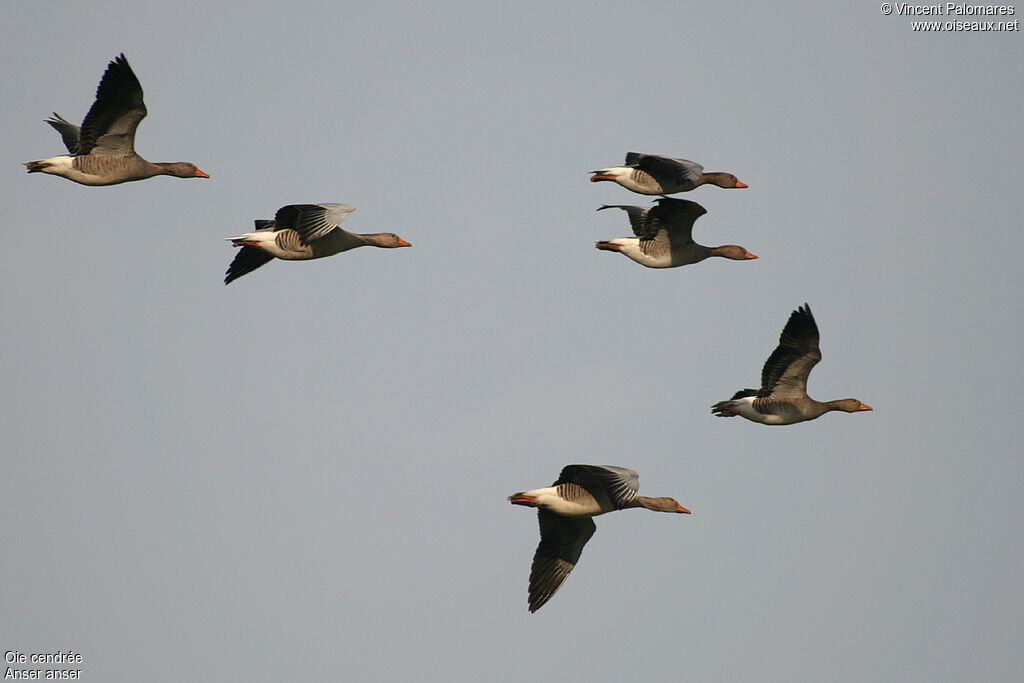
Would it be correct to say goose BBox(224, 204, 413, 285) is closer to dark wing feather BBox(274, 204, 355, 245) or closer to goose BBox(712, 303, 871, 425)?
dark wing feather BBox(274, 204, 355, 245)

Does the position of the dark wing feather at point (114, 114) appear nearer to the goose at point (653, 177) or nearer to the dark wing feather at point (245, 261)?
the dark wing feather at point (245, 261)

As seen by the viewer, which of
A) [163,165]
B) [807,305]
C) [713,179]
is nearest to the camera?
[807,305]

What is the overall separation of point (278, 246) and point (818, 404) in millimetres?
10133

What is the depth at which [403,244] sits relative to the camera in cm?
2766

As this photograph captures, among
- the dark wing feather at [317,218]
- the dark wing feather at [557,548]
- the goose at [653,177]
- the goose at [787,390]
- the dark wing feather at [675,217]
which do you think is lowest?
the dark wing feather at [557,548]

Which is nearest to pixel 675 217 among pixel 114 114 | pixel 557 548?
pixel 557 548

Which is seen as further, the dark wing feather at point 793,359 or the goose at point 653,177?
the goose at point 653,177

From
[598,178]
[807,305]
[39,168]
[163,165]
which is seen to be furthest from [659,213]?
[39,168]

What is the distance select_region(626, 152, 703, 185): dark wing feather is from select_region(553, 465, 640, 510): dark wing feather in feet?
18.3

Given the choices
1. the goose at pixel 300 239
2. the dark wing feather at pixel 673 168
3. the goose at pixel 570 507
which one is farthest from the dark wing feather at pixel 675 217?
the goose at pixel 570 507

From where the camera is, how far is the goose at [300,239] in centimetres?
2472

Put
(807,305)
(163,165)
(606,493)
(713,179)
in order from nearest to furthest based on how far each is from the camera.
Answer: (606,493)
(807,305)
(163,165)
(713,179)

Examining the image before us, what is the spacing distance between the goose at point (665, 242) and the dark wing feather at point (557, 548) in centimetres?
578

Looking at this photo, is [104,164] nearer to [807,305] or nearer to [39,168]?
[39,168]
